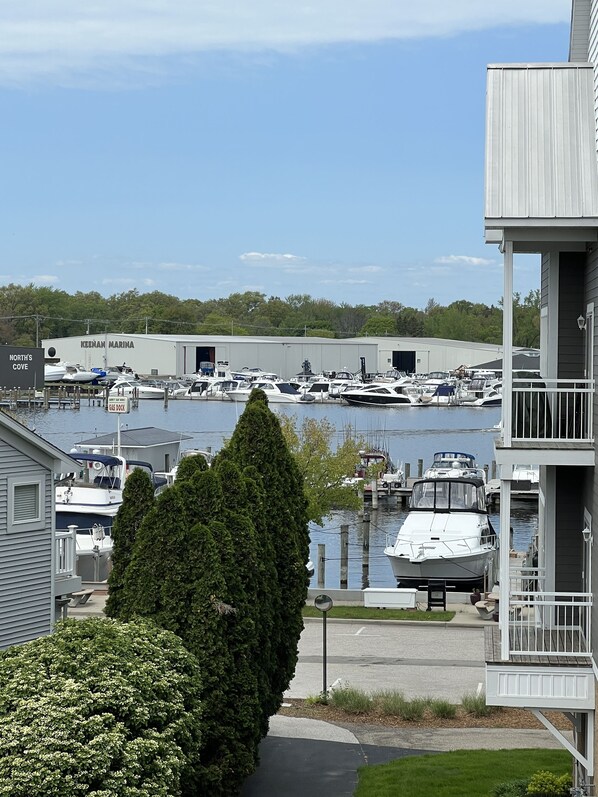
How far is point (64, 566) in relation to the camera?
27.3 meters

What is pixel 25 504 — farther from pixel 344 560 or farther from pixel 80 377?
pixel 80 377

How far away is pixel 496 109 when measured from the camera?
16.9 m

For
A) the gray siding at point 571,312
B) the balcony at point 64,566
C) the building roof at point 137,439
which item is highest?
the gray siding at point 571,312

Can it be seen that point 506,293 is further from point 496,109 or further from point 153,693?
point 153,693

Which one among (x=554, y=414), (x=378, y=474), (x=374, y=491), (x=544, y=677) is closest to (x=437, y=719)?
(x=544, y=677)

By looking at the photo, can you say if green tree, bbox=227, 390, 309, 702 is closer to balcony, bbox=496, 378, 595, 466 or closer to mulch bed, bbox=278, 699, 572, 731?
mulch bed, bbox=278, 699, 572, 731

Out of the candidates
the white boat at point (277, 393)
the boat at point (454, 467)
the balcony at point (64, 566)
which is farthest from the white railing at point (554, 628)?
the white boat at point (277, 393)

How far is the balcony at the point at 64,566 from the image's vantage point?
26547 millimetres

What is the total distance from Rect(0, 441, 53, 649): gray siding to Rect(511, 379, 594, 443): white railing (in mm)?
11968

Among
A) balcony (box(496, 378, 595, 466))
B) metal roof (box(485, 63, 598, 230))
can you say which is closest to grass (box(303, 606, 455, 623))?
balcony (box(496, 378, 595, 466))

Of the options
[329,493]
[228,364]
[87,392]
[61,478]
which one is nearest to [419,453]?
[61,478]

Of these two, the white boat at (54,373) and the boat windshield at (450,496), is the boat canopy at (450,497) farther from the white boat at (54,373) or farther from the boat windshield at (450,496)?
the white boat at (54,373)

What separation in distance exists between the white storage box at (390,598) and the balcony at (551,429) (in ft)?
72.7

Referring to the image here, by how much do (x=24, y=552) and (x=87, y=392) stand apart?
146311 mm
